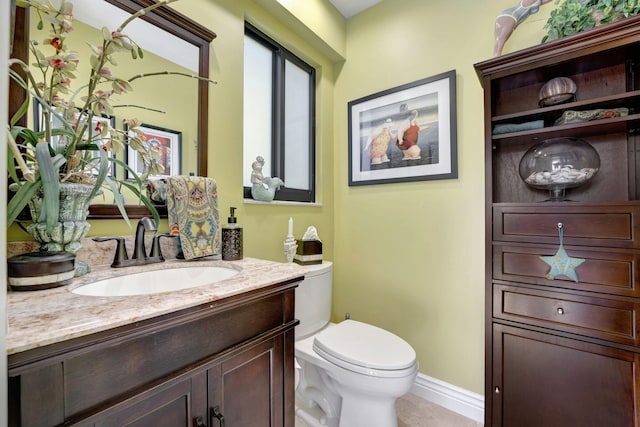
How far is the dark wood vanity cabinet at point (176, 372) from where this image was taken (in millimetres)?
463

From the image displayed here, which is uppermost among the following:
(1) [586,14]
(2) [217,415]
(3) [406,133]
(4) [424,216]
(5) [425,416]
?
(1) [586,14]

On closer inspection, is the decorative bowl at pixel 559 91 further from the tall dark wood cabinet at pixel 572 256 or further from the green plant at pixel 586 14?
the green plant at pixel 586 14

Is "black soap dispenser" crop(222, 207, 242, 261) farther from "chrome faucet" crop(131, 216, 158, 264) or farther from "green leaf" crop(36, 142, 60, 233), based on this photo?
"green leaf" crop(36, 142, 60, 233)

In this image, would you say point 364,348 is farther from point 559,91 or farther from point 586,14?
point 586,14

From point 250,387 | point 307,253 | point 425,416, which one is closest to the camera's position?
point 250,387

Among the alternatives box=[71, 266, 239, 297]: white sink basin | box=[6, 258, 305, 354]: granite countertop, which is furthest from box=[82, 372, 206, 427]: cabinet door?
box=[71, 266, 239, 297]: white sink basin

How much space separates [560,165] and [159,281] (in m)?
1.73

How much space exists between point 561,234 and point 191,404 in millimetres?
1437

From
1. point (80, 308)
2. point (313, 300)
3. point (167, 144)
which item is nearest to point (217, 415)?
point (80, 308)

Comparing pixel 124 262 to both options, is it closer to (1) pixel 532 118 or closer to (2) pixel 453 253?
(2) pixel 453 253

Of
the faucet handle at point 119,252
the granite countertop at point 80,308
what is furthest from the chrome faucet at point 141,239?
the granite countertop at point 80,308

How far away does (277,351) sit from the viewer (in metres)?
0.87

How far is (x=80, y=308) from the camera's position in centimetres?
56

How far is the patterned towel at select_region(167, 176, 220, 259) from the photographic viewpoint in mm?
1121
